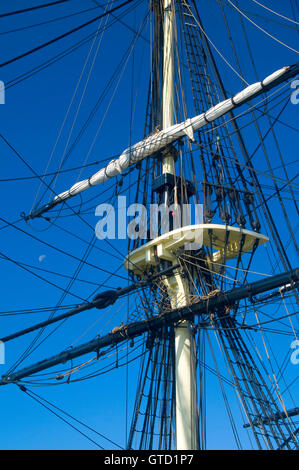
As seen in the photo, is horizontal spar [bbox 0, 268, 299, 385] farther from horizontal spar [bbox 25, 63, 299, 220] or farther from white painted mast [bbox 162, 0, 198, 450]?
horizontal spar [bbox 25, 63, 299, 220]

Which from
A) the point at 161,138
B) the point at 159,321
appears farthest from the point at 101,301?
the point at 161,138

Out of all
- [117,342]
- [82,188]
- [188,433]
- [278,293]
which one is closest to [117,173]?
[82,188]

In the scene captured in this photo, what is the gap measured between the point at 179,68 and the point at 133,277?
25.5 feet

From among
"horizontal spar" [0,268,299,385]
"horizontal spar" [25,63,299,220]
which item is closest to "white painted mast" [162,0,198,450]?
"horizontal spar" [0,268,299,385]

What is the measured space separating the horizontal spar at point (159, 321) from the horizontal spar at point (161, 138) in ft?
14.0

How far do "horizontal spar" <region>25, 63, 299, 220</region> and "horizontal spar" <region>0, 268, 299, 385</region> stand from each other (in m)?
4.25

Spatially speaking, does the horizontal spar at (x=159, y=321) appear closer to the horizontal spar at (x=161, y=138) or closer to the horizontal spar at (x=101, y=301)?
the horizontal spar at (x=101, y=301)

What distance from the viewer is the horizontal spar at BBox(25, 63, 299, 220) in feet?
52.8

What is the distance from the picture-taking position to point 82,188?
20.3 meters

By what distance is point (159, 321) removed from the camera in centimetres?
1652

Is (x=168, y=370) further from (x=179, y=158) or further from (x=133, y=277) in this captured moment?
(x=179, y=158)

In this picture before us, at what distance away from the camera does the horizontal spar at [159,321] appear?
1437cm

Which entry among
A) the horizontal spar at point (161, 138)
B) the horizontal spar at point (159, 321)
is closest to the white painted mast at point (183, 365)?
the horizontal spar at point (159, 321)

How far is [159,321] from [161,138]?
606 centimetres
